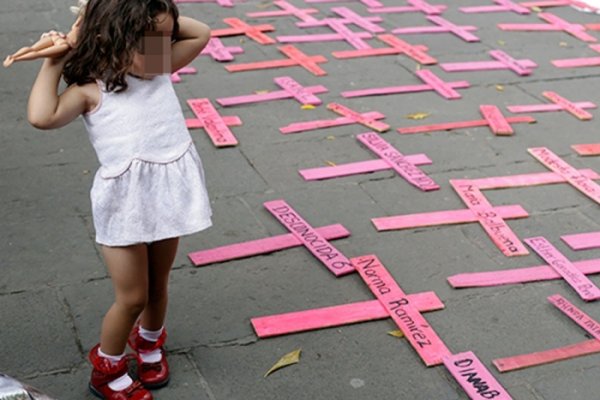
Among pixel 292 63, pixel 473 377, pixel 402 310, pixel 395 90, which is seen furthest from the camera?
pixel 292 63

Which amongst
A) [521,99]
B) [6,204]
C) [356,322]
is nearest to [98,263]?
[6,204]

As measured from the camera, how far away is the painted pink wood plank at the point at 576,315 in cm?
400

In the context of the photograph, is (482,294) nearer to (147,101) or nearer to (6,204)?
(147,101)

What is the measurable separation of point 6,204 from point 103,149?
1.92 meters

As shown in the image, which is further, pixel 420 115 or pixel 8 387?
pixel 420 115

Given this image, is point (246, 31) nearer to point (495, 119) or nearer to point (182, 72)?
point (182, 72)

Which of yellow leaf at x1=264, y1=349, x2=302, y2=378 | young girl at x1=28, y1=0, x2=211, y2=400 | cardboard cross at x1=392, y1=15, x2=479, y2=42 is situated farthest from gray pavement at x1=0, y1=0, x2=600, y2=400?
cardboard cross at x1=392, y1=15, x2=479, y2=42

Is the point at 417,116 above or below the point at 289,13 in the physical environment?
above

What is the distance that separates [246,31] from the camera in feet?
25.1

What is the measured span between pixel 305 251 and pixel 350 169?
38.5 inches

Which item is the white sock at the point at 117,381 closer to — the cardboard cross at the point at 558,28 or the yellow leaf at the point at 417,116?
the yellow leaf at the point at 417,116

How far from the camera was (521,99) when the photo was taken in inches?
260

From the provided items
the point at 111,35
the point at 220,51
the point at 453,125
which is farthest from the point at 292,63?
the point at 111,35

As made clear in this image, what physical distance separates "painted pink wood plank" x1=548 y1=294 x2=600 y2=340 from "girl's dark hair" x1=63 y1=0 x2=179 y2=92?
2.25 m
